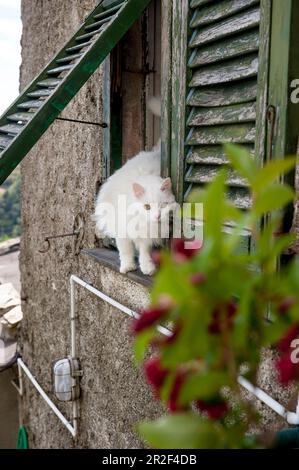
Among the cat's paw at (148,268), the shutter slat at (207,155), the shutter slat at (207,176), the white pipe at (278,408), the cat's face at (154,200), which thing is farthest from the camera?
the cat's paw at (148,268)

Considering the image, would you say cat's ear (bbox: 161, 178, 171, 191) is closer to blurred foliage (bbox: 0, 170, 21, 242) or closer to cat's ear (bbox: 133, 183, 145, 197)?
cat's ear (bbox: 133, 183, 145, 197)

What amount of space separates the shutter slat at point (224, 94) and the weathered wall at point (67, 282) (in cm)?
106

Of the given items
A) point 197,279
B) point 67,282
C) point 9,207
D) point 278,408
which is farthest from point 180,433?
point 9,207

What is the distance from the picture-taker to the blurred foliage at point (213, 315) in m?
0.41

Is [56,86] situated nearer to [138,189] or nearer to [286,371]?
[138,189]

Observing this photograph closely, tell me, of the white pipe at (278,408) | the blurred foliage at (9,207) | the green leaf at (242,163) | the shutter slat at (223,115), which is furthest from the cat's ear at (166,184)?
the blurred foliage at (9,207)

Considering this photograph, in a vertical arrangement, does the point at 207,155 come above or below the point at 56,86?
below

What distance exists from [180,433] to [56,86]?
6.82 ft

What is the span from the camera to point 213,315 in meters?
0.43

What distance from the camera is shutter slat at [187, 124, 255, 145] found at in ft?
5.26

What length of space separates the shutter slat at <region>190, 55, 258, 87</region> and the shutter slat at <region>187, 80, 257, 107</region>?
28 millimetres

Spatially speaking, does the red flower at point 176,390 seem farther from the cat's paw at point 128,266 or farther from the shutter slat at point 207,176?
the cat's paw at point 128,266
